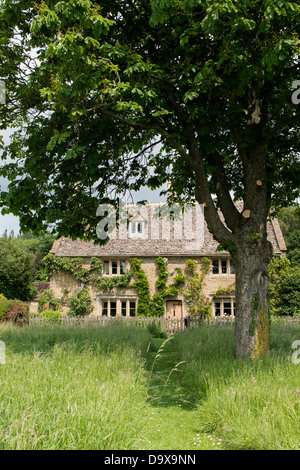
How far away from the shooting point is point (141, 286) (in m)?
26.0

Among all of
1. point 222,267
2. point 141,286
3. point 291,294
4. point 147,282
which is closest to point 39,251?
point 141,286

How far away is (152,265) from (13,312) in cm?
A: 1163

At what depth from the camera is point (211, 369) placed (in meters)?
7.31

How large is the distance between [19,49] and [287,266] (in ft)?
70.3

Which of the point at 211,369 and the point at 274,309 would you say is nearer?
the point at 211,369

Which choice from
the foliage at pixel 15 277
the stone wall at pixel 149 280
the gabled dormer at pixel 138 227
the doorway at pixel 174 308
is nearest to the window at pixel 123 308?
the stone wall at pixel 149 280

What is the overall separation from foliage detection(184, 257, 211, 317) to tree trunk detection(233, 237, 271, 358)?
17.1 metres

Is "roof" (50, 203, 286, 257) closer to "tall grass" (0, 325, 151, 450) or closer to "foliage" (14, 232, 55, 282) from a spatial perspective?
"tall grass" (0, 325, 151, 450)

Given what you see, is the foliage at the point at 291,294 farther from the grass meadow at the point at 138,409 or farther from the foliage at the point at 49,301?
the grass meadow at the point at 138,409

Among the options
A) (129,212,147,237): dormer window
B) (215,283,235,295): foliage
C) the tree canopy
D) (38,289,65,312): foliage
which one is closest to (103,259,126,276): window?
(129,212,147,237): dormer window

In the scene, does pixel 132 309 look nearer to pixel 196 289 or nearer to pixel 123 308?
pixel 123 308

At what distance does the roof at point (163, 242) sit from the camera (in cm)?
2623
